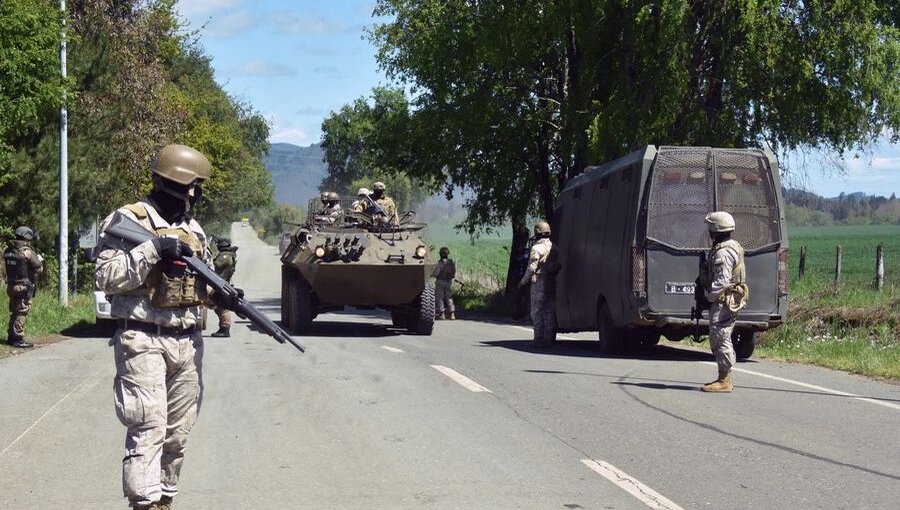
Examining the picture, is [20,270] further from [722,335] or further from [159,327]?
[159,327]

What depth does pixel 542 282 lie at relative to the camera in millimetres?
17141

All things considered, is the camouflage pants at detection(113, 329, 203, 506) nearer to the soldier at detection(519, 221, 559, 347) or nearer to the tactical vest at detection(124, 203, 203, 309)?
the tactical vest at detection(124, 203, 203, 309)

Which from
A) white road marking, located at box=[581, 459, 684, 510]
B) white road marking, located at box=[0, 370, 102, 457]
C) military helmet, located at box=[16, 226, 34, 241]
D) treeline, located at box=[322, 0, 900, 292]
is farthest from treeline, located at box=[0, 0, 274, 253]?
white road marking, located at box=[581, 459, 684, 510]

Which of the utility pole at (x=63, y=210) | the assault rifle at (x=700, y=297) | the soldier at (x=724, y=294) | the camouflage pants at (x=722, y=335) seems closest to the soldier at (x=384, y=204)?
the assault rifle at (x=700, y=297)

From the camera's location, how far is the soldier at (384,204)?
2103 cm

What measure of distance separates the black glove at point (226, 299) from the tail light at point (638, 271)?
30.9ft

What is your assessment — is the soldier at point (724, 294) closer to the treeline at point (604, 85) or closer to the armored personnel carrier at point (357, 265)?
the armored personnel carrier at point (357, 265)

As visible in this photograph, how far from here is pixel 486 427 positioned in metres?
9.38

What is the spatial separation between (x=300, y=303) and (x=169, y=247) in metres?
15.0

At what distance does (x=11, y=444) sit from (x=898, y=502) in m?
5.83

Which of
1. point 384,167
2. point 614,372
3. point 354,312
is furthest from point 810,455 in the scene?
point 384,167

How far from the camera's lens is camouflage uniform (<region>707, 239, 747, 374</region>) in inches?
459

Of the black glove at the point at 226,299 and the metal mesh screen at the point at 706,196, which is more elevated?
the metal mesh screen at the point at 706,196

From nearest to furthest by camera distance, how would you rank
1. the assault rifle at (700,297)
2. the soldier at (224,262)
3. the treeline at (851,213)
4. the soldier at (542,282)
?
the assault rifle at (700,297), the soldier at (542,282), the soldier at (224,262), the treeline at (851,213)
